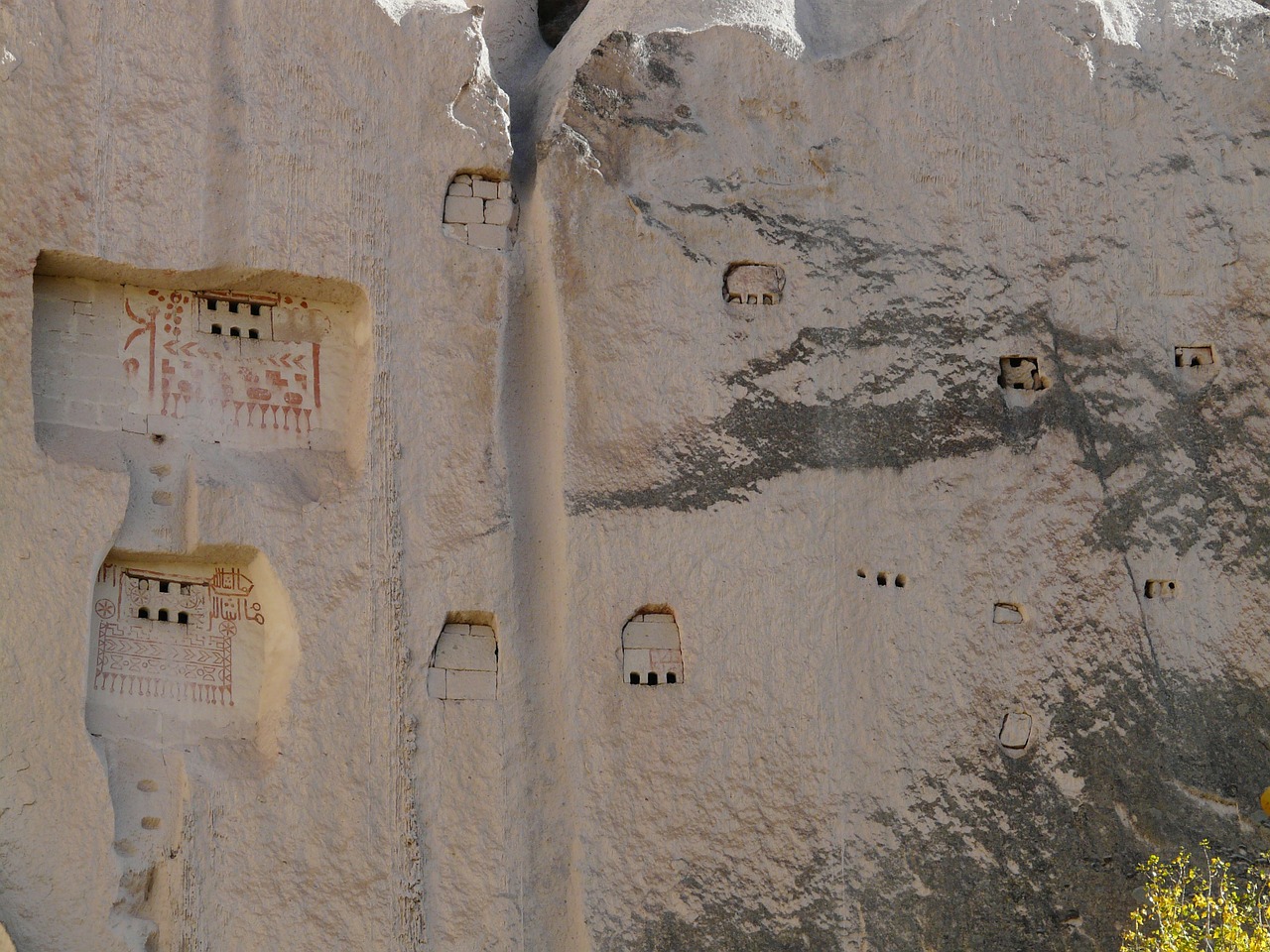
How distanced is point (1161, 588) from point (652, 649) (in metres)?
2.08

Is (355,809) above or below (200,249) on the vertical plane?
below

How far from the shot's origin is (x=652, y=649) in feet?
22.8

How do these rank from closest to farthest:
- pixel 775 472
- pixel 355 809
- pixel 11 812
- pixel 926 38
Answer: pixel 11 812 < pixel 355 809 < pixel 775 472 < pixel 926 38

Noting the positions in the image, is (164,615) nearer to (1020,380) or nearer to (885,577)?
(885,577)

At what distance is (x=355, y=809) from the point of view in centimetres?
657

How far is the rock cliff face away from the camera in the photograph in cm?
658

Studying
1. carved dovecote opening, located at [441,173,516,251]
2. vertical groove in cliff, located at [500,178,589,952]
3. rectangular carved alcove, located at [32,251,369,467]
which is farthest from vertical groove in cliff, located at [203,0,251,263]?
vertical groove in cliff, located at [500,178,589,952]

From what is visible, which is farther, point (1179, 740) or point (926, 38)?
point (926, 38)

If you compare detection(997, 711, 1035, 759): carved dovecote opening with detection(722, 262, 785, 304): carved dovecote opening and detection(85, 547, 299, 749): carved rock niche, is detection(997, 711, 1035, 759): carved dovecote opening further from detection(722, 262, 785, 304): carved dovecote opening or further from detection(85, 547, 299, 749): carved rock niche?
detection(85, 547, 299, 749): carved rock niche

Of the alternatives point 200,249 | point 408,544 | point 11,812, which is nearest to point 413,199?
point 200,249

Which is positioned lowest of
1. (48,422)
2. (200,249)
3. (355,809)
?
(355,809)

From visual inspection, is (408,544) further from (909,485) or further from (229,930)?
(909,485)

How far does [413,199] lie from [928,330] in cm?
220

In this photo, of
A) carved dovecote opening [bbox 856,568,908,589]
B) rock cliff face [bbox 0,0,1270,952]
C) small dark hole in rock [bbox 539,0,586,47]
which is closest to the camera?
rock cliff face [bbox 0,0,1270,952]
